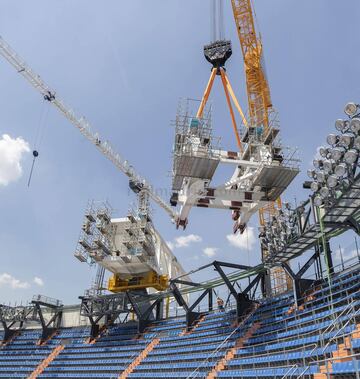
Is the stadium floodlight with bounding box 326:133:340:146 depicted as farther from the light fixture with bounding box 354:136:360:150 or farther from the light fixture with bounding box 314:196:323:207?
the light fixture with bounding box 314:196:323:207

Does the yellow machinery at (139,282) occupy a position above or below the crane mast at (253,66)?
below

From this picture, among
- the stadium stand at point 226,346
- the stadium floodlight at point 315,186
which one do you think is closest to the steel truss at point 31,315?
the stadium stand at point 226,346

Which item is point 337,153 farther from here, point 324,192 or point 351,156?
point 324,192

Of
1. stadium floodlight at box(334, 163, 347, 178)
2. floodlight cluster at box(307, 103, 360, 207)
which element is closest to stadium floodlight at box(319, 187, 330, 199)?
floodlight cluster at box(307, 103, 360, 207)

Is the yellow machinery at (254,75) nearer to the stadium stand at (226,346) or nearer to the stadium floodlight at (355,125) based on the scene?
the stadium stand at (226,346)

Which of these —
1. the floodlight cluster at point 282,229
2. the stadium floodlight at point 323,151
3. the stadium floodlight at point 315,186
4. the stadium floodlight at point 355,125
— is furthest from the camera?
the floodlight cluster at point 282,229

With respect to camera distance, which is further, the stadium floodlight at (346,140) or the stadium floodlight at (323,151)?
the stadium floodlight at (323,151)

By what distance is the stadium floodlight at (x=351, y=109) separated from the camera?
16.2m

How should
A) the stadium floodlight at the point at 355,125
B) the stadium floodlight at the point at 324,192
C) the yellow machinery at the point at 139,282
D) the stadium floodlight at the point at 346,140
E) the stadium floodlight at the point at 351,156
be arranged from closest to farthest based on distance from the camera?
the stadium floodlight at the point at 355,125
the stadium floodlight at the point at 351,156
the stadium floodlight at the point at 346,140
the stadium floodlight at the point at 324,192
the yellow machinery at the point at 139,282

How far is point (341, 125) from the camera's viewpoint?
16.4 metres

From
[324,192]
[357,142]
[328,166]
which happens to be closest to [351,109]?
[357,142]

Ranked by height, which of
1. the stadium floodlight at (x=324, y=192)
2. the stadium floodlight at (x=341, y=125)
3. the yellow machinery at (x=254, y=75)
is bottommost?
the stadium floodlight at (x=324, y=192)

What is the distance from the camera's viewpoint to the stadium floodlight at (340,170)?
643 inches

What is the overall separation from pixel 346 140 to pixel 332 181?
6.86ft
